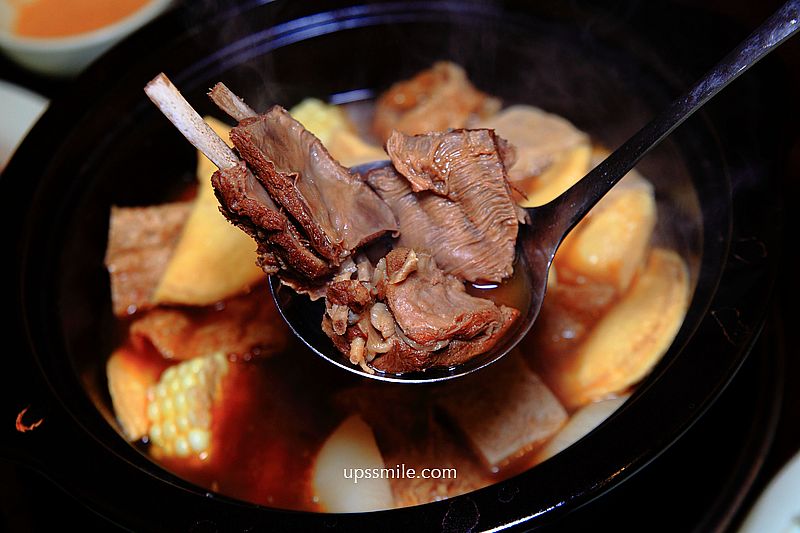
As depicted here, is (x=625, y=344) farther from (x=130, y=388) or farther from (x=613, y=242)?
(x=130, y=388)

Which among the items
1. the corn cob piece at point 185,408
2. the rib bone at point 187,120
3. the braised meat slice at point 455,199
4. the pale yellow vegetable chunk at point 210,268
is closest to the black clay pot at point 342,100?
the corn cob piece at point 185,408

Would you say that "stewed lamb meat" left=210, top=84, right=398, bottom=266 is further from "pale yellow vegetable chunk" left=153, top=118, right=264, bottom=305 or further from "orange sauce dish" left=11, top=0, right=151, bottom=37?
"orange sauce dish" left=11, top=0, right=151, bottom=37

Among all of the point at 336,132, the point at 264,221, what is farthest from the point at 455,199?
the point at 336,132

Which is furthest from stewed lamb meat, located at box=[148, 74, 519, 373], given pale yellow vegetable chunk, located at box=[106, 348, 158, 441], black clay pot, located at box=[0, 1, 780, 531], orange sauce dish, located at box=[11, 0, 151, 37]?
orange sauce dish, located at box=[11, 0, 151, 37]

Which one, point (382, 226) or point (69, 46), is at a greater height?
point (69, 46)

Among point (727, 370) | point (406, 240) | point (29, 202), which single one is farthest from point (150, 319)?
point (727, 370)

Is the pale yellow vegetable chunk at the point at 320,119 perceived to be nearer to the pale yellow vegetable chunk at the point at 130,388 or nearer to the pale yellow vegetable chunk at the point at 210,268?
the pale yellow vegetable chunk at the point at 210,268
